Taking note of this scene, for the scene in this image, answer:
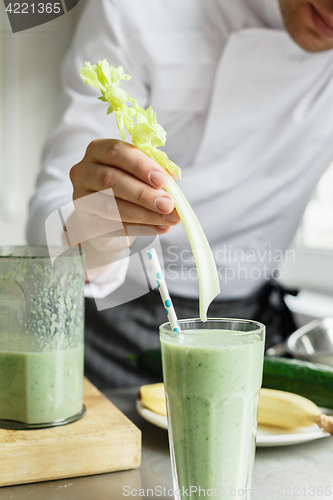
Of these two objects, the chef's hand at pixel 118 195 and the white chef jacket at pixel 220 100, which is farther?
the white chef jacket at pixel 220 100

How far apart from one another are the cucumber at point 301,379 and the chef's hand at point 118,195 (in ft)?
0.94

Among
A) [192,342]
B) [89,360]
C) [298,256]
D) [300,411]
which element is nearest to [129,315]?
[89,360]

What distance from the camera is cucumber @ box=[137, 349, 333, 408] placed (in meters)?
0.63

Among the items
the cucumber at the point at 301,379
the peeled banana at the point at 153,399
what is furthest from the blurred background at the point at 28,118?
the peeled banana at the point at 153,399

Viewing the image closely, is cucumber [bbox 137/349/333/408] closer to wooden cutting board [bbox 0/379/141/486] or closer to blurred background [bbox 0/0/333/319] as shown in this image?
wooden cutting board [bbox 0/379/141/486]

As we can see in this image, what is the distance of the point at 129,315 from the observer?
1.03 meters

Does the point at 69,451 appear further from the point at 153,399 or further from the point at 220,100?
the point at 220,100

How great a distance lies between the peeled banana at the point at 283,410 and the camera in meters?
0.57

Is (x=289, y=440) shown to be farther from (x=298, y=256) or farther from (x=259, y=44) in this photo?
(x=298, y=256)

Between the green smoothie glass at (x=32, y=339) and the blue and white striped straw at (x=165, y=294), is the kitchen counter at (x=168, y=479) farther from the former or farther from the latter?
the blue and white striped straw at (x=165, y=294)

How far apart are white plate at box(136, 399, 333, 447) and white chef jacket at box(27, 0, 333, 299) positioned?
432 millimetres

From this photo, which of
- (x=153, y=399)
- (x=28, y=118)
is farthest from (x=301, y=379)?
(x=28, y=118)

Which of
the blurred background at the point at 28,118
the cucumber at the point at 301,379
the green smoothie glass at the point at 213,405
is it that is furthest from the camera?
Answer: the blurred background at the point at 28,118

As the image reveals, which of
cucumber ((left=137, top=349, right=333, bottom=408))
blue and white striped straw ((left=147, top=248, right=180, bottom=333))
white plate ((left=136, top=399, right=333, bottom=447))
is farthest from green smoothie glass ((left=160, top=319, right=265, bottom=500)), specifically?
cucumber ((left=137, top=349, right=333, bottom=408))
